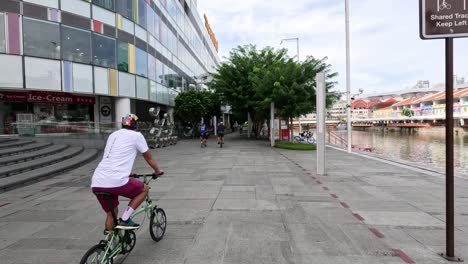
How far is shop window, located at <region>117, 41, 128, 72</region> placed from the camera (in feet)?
69.2

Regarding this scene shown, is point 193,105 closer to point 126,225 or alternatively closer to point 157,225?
point 157,225

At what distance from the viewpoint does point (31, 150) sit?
1300cm

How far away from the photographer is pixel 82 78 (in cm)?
1886

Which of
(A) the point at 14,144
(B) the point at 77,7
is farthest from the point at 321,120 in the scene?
(B) the point at 77,7

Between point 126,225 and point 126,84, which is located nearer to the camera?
point 126,225

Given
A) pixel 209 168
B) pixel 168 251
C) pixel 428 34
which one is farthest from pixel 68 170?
pixel 428 34

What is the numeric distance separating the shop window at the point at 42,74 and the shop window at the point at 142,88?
6.09 m

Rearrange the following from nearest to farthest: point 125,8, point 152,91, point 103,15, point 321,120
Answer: point 321,120, point 103,15, point 125,8, point 152,91

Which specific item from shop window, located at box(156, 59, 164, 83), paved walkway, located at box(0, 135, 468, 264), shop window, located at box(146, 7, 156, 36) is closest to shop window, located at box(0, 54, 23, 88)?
paved walkway, located at box(0, 135, 468, 264)

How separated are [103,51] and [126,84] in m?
2.68

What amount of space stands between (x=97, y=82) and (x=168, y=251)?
1795 centimetres

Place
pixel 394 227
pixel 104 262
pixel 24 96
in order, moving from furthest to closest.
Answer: pixel 24 96, pixel 394 227, pixel 104 262

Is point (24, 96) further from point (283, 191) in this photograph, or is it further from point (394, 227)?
point (394, 227)

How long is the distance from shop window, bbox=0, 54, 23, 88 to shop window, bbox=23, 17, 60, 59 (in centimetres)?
73
